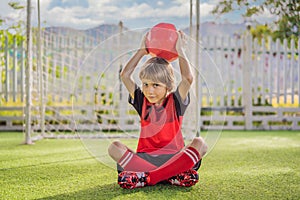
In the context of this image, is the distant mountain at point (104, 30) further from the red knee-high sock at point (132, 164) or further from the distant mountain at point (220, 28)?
the red knee-high sock at point (132, 164)

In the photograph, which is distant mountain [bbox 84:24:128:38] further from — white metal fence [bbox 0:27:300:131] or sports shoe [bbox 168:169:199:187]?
sports shoe [bbox 168:169:199:187]

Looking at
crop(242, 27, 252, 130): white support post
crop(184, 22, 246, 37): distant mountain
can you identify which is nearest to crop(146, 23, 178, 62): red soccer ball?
crop(242, 27, 252, 130): white support post

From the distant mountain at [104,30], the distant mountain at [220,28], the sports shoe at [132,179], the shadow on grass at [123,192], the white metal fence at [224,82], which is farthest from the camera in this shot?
the distant mountain at [220,28]

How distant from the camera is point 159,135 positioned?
252cm

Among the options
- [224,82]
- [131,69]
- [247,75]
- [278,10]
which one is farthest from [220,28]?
[131,69]

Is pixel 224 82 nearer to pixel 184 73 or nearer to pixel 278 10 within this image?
pixel 278 10

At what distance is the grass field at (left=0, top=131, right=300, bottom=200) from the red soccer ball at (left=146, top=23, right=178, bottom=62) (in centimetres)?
72

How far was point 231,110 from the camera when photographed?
7457 mm

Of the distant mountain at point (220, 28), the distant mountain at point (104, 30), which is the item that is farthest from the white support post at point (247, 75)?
the distant mountain at point (220, 28)

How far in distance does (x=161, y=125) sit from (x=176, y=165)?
240mm

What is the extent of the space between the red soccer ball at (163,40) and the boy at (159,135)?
32mm

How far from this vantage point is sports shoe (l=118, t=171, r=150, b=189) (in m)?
2.41

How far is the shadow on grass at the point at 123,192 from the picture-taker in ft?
7.48

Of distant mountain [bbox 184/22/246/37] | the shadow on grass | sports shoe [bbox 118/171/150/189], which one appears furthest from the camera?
distant mountain [bbox 184/22/246/37]
